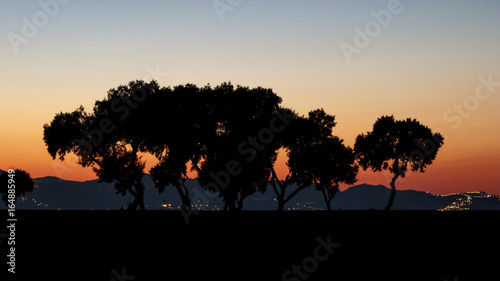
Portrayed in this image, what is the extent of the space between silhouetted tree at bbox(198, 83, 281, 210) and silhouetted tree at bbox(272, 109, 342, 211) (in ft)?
13.7

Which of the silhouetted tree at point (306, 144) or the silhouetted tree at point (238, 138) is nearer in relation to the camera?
the silhouetted tree at point (238, 138)

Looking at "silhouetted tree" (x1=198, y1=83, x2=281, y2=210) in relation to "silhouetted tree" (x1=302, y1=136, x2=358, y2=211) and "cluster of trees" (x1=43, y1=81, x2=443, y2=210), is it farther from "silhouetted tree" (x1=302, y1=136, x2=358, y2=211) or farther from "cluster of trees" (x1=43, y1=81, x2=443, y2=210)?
"silhouetted tree" (x1=302, y1=136, x2=358, y2=211)

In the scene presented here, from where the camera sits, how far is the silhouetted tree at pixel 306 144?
76.4 m

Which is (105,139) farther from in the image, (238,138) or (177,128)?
(238,138)

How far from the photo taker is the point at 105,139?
73500 mm

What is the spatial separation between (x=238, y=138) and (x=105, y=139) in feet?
62.5

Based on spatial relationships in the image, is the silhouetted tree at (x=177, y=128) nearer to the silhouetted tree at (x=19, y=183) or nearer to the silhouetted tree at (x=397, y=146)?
the silhouetted tree at (x=397, y=146)

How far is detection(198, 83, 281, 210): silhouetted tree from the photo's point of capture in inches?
2781

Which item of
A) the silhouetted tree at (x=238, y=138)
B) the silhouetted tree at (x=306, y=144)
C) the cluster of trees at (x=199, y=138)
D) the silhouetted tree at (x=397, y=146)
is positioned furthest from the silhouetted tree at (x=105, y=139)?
the silhouetted tree at (x=397, y=146)

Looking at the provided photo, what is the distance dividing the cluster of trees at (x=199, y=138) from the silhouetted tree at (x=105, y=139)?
0.14 metres
